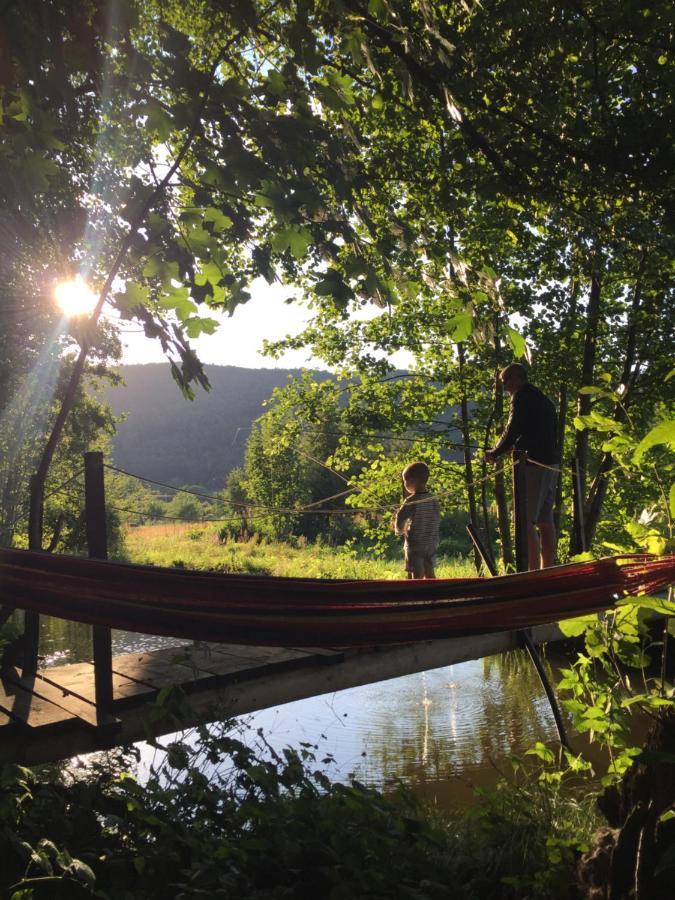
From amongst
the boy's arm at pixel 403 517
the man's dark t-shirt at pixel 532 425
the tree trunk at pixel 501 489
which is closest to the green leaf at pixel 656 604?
the man's dark t-shirt at pixel 532 425

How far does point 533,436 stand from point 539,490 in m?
0.30

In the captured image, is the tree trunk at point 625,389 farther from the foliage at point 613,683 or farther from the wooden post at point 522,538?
the foliage at point 613,683

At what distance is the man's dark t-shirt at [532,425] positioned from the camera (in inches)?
152

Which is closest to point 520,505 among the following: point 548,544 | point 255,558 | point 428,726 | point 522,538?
point 522,538

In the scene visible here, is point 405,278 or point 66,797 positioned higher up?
point 405,278

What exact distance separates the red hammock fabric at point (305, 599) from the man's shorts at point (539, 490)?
192 cm

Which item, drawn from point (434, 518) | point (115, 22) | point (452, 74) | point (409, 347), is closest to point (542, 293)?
point (409, 347)

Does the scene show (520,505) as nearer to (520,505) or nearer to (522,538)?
(520,505)

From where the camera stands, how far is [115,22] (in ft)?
5.92

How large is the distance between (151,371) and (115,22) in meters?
70.8

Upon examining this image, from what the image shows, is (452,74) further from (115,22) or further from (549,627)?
(549,627)

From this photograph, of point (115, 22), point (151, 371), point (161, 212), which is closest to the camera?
point (115, 22)

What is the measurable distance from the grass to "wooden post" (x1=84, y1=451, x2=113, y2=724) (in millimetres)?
7940

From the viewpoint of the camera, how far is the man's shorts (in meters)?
3.98
